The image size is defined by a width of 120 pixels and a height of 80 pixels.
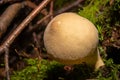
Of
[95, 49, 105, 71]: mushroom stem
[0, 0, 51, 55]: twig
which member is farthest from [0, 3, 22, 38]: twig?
[95, 49, 105, 71]: mushroom stem

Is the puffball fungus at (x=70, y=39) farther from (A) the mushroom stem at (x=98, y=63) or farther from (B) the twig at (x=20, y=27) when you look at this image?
(B) the twig at (x=20, y=27)

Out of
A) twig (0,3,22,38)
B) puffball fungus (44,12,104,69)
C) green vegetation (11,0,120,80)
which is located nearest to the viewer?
puffball fungus (44,12,104,69)

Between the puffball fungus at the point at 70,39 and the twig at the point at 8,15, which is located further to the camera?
the twig at the point at 8,15

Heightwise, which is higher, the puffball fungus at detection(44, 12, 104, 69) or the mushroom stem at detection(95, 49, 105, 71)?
the puffball fungus at detection(44, 12, 104, 69)

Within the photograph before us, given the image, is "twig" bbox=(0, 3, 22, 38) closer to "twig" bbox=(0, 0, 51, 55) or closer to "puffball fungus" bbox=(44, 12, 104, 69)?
"twig" bbox=(0, 0, 51, 55)

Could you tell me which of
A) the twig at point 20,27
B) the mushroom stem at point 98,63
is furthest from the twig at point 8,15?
the mushroom stem at point 98,63

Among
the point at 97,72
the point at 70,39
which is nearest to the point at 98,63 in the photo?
the point at 97,72
